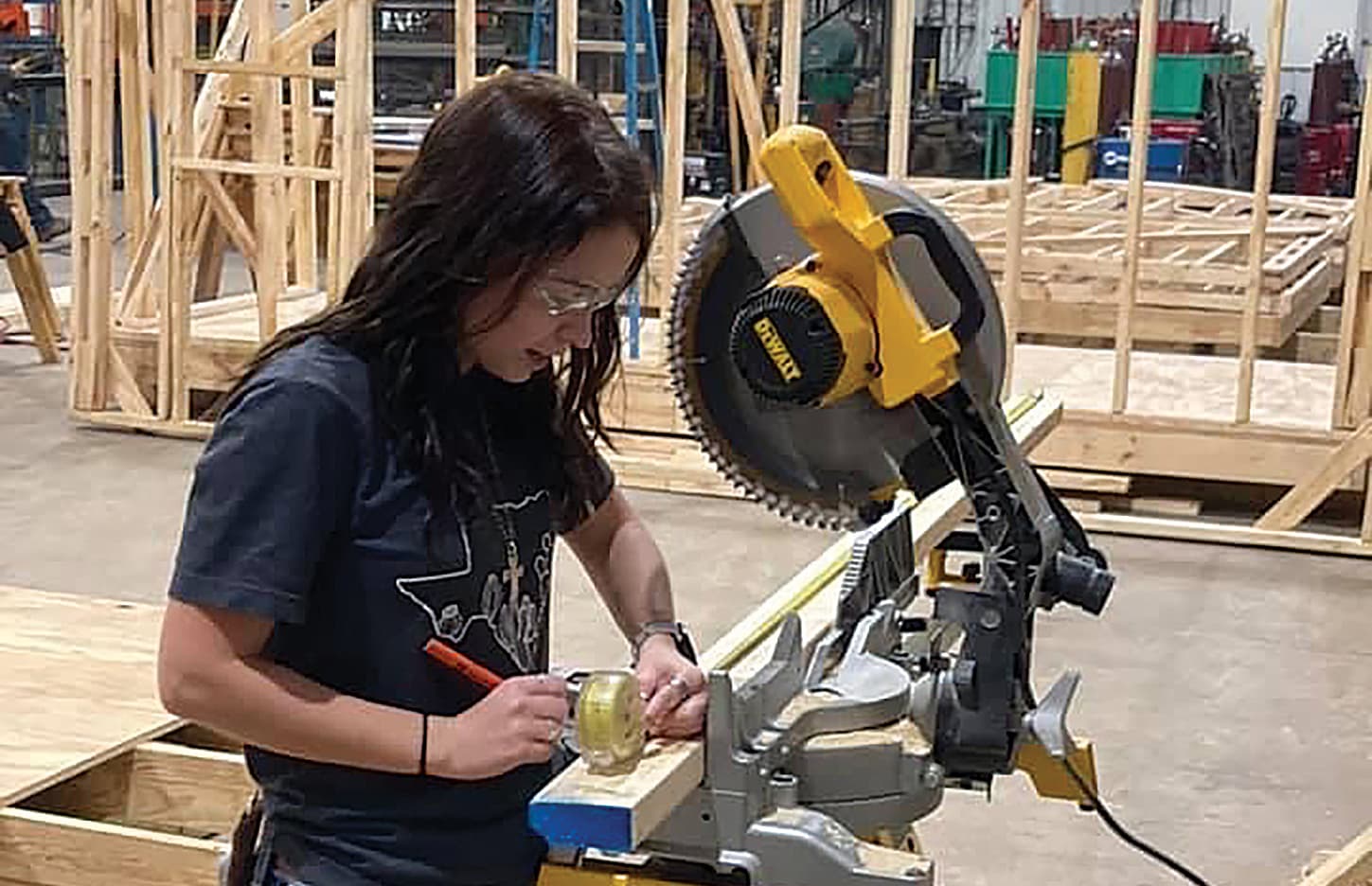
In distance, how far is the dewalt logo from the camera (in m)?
1.66

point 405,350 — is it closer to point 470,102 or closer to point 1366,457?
point 470,102

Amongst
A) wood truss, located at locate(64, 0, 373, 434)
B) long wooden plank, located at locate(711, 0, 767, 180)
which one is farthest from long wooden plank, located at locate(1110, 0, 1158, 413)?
wood truss, located at locate(64, 0, 373, 434)

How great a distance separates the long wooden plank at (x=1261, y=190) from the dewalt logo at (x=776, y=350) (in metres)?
4.23

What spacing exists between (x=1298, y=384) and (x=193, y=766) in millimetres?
4439

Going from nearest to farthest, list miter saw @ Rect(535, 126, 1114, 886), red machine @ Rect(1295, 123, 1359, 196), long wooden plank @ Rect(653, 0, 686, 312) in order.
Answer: miter saw @ Rect(535, 126, 1114, 886), long wooden plank @ Rect(653, 0, 686, 312), red machine @ Rect(1295, 123, 1359, 196)

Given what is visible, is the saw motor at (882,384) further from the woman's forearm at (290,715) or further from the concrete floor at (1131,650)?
the concrete floor at (1131,650)

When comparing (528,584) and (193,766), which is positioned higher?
(528,584)

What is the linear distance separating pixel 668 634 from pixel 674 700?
400mm

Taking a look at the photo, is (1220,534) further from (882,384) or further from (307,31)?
(882,384)

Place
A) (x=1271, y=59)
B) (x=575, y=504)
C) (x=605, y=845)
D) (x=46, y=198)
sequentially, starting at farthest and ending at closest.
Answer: (x=46, y=198)
(x=1271, y=59)
(x=575, y=504)
(x=605, y=845)

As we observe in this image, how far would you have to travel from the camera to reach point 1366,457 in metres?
5.52

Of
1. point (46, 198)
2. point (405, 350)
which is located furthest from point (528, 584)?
point (46, 198)

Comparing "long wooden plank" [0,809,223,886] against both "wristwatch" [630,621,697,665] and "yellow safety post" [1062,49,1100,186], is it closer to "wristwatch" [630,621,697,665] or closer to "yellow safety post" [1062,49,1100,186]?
"wristwatch" [630,621,697,665]

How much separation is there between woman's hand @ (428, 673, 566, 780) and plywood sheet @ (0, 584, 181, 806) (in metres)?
1.37
